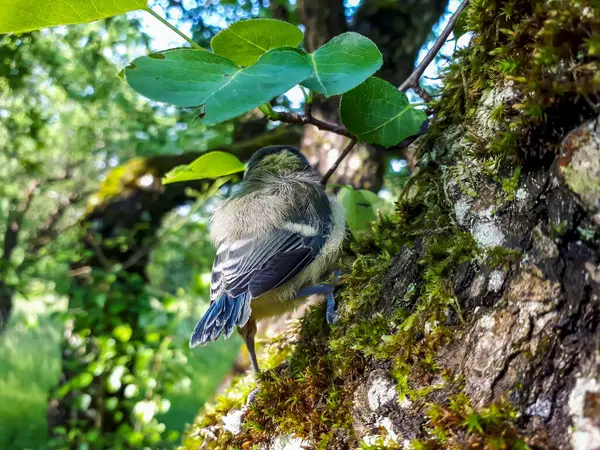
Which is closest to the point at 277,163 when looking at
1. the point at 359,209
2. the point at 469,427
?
the point at 359,209

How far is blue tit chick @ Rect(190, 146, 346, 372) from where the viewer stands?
148 centimetres

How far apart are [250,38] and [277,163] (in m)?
0.91

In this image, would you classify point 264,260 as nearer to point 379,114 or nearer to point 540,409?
point 379,114

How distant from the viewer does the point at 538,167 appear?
2.72ft

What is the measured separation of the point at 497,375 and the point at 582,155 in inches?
14.2

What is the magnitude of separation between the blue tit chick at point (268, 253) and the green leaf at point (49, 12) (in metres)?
0.78

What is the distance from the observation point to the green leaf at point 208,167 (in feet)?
4.13

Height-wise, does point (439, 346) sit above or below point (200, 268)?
below

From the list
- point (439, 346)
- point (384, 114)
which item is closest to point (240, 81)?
point (384, 114)

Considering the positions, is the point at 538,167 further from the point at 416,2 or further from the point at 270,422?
the point at 416,2

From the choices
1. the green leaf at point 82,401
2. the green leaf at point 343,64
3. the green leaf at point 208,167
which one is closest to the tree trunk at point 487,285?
the green leaf at point 343,64

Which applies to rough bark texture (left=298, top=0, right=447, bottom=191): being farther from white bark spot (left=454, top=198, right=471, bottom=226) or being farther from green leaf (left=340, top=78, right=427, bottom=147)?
white bark spot (left=454, top=198, right=471, bottom=226)

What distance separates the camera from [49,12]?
97 cm

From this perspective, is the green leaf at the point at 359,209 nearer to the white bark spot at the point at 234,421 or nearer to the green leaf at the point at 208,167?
the green leaf at the point at 208,167
